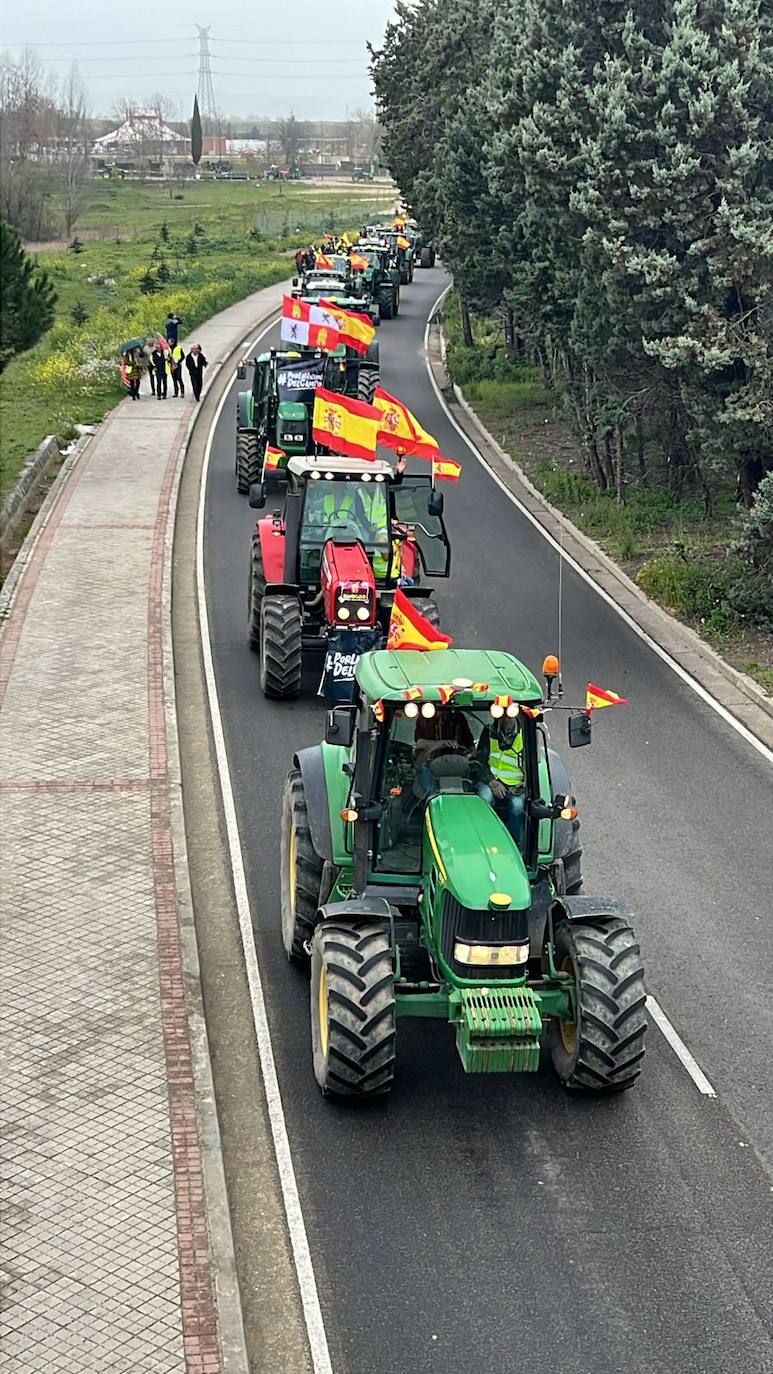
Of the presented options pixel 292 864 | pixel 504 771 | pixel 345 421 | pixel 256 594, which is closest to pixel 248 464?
pixel 345 421

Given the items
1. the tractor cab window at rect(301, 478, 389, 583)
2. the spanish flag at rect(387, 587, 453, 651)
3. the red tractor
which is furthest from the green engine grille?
the tractor cab window at rect(301, 478, 389, 583)

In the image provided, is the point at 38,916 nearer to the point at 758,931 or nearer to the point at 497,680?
the point at 497,680

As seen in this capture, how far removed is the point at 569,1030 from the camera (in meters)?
10.9

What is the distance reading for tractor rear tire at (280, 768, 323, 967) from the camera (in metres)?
12.4

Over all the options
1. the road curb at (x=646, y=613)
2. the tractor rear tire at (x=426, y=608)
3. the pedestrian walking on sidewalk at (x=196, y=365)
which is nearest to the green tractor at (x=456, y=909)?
the tractor rear tire at (x=426, y=608)

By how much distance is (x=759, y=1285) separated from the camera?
9.23m

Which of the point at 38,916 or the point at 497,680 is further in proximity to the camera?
the point at 38,916

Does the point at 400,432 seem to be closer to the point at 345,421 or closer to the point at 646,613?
the point at 345,421

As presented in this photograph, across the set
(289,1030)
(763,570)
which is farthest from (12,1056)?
(763,570)

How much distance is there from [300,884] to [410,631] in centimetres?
216

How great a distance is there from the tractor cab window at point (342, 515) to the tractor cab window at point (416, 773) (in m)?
8.48

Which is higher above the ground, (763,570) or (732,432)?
(732,432)

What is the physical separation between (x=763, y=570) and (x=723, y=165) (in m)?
5.81

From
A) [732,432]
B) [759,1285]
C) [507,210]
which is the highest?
[507,210]
